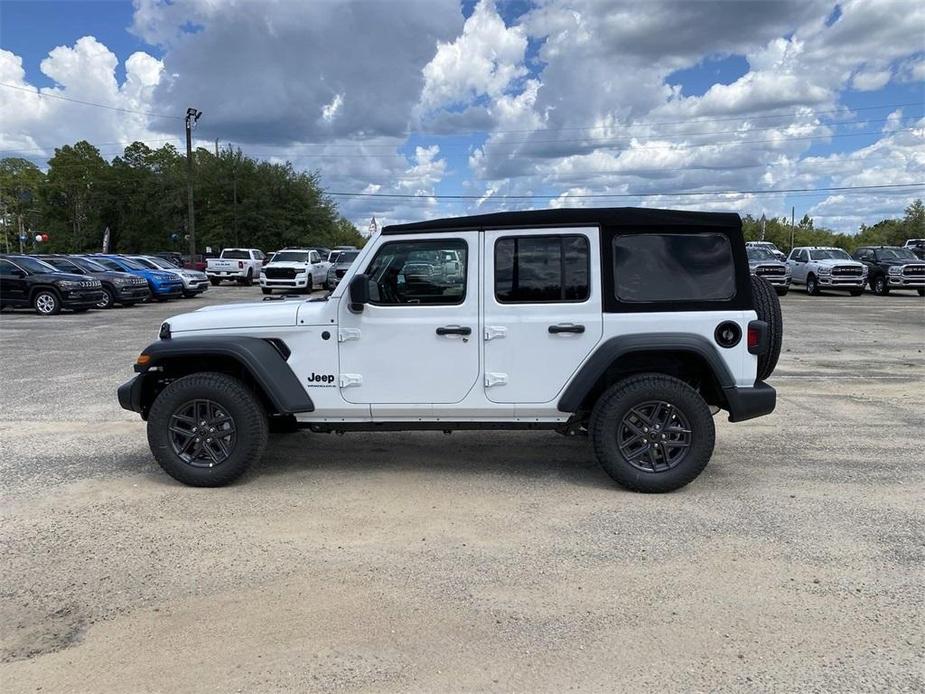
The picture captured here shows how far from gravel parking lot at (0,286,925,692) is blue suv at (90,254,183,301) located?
19426 millimetres

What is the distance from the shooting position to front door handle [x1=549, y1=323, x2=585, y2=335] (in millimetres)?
4738

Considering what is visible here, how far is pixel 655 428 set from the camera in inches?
187

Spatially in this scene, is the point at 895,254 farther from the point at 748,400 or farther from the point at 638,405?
the point at 638,405

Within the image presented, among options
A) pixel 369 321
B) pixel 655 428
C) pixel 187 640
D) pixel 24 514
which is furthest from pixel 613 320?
pixel 24 514

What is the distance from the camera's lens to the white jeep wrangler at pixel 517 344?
4.75 m

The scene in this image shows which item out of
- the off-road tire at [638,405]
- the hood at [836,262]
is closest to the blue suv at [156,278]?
the off-road tire at [638,405]

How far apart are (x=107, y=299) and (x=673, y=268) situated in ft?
66.5

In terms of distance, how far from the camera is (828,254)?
27781 millimetres

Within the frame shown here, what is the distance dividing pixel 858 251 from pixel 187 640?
32959 mm

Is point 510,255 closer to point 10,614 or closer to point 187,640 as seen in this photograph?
point 187,640

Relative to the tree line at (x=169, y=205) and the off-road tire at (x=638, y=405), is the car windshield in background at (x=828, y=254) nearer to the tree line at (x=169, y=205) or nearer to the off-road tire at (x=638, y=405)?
the off-road tire at (x=638, y=405)

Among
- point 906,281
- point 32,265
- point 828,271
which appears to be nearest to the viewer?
point 32,265

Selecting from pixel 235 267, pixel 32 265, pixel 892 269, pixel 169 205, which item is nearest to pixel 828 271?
pixel 892 269

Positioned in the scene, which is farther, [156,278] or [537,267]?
[156,278]
